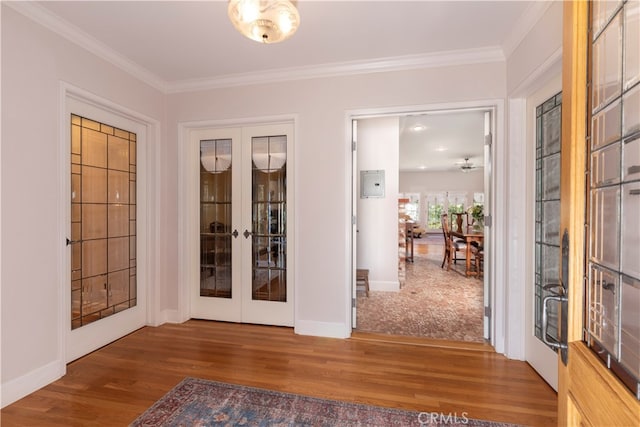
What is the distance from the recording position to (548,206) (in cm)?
210

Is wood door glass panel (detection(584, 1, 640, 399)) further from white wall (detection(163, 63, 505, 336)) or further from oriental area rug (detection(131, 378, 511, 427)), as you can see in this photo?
white wall (detection(163, 63, 505, 336))

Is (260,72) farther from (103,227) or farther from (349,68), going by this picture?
(103,227)

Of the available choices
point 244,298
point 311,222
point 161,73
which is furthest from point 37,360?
point 161,73

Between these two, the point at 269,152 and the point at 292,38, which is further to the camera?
the point at 269,152

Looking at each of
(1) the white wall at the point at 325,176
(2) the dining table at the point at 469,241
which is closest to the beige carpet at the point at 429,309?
(2) the dining table at the point at 469,241

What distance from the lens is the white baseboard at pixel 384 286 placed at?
444 cm

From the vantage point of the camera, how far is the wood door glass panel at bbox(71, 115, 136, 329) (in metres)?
2.48

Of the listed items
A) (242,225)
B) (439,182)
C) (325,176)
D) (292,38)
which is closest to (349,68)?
(292,38)

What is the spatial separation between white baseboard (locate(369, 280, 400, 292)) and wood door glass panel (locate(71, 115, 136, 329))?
10.3 feet

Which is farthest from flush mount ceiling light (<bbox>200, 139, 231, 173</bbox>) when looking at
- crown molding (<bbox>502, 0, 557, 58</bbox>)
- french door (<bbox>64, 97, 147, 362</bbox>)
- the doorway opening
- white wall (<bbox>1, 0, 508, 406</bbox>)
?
crown molding (<bbox>502, 0, 557, 58</bbox>)

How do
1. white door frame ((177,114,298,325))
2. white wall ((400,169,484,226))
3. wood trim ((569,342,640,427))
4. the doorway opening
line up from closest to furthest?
wood trim ((569,342,640,427))
the doorway opening
white door frame ((177,114,298,325))
white wall ((400,169,484,226))

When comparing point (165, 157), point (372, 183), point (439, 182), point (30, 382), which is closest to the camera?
point (30, 382)

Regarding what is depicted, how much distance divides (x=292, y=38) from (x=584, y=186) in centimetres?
228

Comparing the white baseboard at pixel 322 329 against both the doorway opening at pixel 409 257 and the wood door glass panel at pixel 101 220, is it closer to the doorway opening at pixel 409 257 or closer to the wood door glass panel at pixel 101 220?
the doorway opening at pixel 409 257
